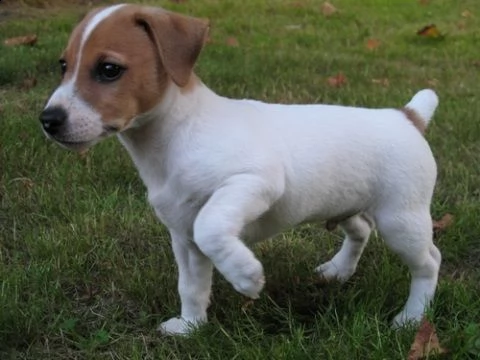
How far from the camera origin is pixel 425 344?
111 inches

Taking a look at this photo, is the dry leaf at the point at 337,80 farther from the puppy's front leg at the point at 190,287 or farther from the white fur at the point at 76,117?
the white fur at the point at 76,117

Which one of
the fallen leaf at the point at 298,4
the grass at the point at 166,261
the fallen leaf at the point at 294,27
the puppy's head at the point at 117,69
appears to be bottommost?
the fallen leaf at the point at 298,4

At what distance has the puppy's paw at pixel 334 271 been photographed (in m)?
3.53

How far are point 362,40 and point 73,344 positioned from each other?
5991 mm

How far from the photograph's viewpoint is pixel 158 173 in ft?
9.82

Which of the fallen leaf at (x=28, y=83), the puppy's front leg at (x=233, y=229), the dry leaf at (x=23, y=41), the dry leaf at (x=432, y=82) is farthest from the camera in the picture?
the dry leaf at (x=23, y=41)

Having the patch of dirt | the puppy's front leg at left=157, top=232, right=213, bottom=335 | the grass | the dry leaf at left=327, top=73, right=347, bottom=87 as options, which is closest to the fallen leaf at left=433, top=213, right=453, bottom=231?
the grass

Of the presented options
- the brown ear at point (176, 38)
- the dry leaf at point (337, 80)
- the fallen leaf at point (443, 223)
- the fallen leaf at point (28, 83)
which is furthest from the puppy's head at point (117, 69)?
the dry leaf at point (337, 80)

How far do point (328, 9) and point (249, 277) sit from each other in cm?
751

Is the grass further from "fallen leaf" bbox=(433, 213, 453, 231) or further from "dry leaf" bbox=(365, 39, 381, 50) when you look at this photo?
"dry leaf" bbox=(365, 39, 381, 50)

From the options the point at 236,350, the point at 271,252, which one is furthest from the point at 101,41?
the point at 271,252

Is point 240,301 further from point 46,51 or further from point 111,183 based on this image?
point 46,51

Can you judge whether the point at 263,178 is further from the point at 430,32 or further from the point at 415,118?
the point at 430,32

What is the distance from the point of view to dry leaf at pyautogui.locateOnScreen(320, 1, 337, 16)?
9.66 metres
